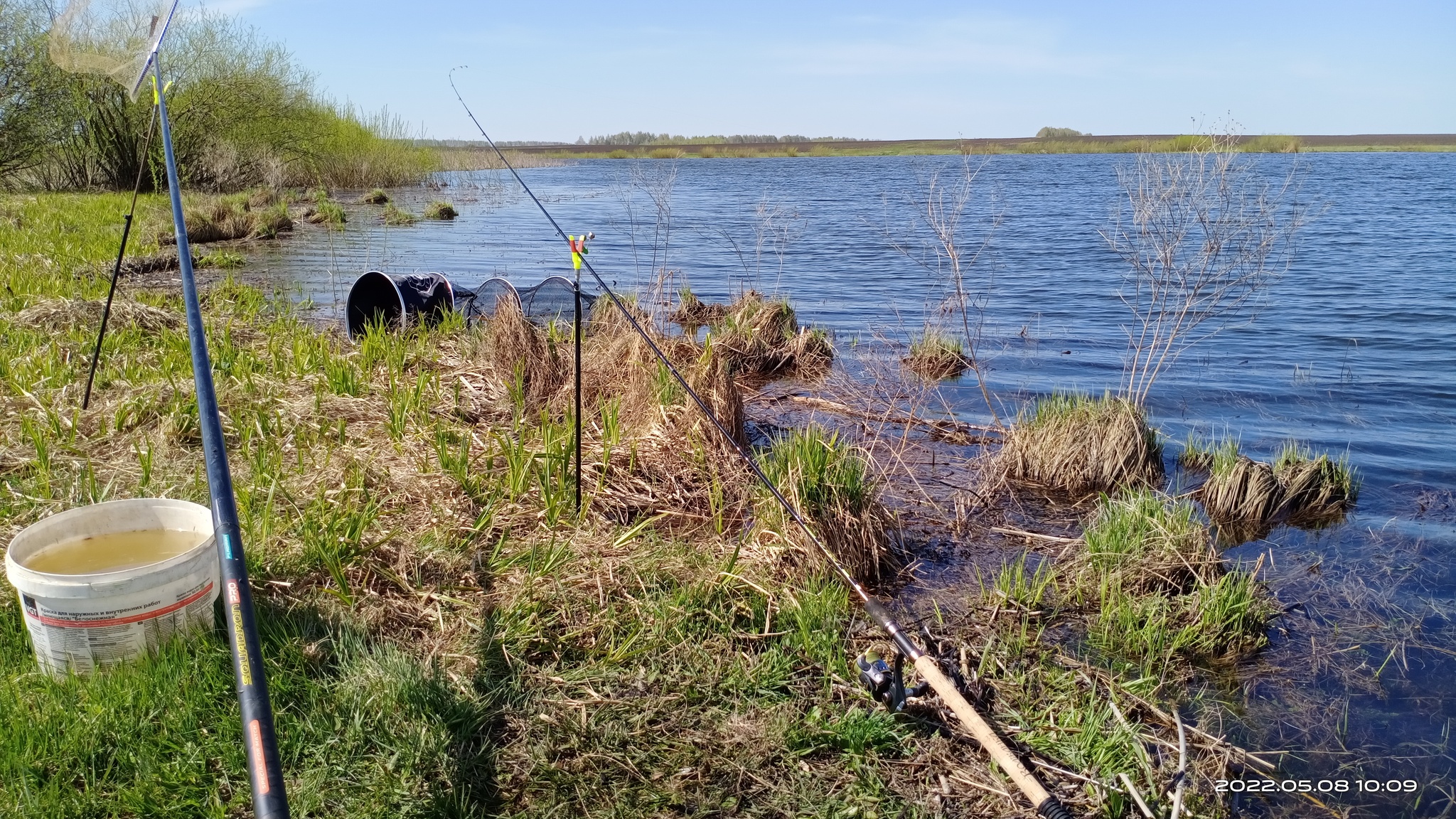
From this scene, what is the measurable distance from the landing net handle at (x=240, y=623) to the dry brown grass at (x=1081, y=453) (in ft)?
16.4

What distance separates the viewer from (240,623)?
2.22 meters

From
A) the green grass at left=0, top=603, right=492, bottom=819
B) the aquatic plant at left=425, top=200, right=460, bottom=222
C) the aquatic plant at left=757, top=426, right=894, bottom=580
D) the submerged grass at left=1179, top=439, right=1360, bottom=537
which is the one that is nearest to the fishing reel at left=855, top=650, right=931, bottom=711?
the aquatic plant at left=757, top=426, right=894, bottom=580

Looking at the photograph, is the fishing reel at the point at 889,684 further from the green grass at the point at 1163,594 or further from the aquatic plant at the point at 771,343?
the aquatic plant at the point at 771,343

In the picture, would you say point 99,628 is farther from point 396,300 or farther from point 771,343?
point 771,343

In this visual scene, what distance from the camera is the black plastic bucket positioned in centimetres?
829

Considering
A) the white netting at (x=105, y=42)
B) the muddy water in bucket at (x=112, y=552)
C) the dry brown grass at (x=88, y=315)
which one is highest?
the white netting at (x=105, y=42)

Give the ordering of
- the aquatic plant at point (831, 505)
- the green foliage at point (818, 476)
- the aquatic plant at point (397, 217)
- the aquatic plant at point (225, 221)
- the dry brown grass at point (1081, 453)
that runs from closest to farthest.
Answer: the aquatic plant at point (831, 505) → the green foliage at point (818, 476) → the dry brown grass at point (1081, 453) → the aquatic plant at point (225, 221) → the aquatic plant at point (397, 217)

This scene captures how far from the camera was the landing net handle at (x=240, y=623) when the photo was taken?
1.86 meters

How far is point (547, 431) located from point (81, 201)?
20.3 meters

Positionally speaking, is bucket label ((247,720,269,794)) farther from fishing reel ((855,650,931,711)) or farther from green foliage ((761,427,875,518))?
green foliage ((761,427,875,518))

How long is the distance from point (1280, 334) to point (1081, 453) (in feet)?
22.8

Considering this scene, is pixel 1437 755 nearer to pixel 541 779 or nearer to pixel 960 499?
pixel 960 499

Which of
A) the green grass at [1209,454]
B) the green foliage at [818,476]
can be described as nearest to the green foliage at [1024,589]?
the green foliage at [818,476]

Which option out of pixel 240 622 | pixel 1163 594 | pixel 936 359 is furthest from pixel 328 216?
pixel 240 622
